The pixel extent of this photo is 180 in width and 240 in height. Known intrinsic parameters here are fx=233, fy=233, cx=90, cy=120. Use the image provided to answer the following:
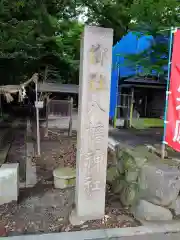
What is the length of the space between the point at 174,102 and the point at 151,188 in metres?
1.51

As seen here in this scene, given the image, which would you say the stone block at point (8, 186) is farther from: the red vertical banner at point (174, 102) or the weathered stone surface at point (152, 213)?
the red vertical banner at point (174, 102)

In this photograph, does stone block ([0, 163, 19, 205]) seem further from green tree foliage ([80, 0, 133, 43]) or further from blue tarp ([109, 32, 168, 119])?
green tree foliage ([80, 0, 133, 43])

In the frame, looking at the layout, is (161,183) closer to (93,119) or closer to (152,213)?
(152,213)

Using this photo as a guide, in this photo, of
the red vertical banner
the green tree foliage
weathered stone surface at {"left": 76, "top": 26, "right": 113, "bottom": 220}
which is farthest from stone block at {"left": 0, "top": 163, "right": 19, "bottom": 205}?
the green tree foliage

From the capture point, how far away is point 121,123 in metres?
12.6

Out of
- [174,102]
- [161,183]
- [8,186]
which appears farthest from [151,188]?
[8,186]

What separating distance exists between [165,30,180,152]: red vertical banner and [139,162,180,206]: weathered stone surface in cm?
42

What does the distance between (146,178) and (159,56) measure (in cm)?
429

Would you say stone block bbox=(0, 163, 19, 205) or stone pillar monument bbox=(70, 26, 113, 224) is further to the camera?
stone block bbox=(0, 163, 19, 205)

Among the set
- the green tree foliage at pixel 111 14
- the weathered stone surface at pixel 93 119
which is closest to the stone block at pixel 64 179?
the weathered stone surface at pixel 93 119

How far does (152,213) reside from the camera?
12.6 ft

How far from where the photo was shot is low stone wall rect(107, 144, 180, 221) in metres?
3.85

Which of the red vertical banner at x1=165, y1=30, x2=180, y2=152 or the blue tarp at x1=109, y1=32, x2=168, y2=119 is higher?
the blue tarp at x1=109, y1=32, x2=168, y2=119

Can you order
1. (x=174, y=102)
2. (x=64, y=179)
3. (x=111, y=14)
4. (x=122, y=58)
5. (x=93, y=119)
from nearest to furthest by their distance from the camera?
1. (x=93, y=119)
2. (x=174, y=102)
3. (x=64, y=179)
4. (x=122, y=58)
5. (x=111, y=14)
